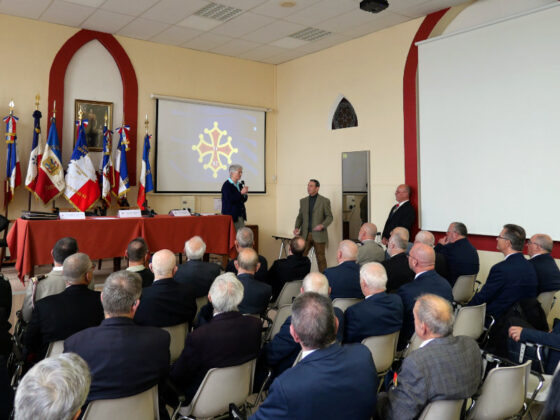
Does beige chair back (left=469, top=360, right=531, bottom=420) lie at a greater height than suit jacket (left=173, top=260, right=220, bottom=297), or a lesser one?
lesser

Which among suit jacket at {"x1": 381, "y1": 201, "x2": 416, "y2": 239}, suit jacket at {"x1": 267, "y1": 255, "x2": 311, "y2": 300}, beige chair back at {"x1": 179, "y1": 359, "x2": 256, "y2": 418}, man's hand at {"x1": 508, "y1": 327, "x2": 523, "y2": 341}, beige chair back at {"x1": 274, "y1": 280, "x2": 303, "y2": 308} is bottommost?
beige chair back at {"x1": 179, "y1": 359, "x2": 256, "y2": 418}

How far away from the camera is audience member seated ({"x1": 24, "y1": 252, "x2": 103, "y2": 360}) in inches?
99.7

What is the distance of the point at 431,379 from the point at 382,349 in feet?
2.84

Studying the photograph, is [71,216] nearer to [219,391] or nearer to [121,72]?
[121,72]

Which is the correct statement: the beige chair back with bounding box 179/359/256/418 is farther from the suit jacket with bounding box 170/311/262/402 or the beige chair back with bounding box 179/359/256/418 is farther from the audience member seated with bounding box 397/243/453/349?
the audience member seated with bounding box 397/243/453/349

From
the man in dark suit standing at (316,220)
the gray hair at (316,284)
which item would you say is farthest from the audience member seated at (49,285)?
the man in dark suit standing at (316,220)

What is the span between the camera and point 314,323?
1.86 metres

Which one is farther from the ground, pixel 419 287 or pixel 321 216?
pixel 321 216

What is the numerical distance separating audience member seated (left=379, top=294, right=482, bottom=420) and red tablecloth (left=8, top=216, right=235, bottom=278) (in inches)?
178

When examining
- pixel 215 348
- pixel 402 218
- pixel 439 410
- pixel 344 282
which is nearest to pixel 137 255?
pixel 215 348

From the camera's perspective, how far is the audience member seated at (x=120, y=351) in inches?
75.5

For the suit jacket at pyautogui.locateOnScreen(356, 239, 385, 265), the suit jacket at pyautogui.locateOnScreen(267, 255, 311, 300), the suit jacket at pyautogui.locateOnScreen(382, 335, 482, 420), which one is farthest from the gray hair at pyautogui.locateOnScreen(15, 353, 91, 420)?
the suit jacket at pyautogui.locateOnScreen(356, 239, 385, 265)

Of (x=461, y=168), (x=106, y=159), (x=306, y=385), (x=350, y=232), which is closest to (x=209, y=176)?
(x=106, y=159)

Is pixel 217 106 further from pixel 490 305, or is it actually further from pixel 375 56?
pixel 490 305
